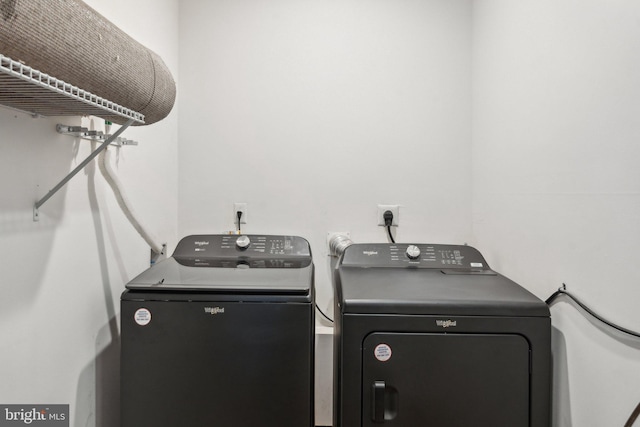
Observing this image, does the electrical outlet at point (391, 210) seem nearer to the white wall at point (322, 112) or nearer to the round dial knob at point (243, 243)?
the white wall at point (322, 112)

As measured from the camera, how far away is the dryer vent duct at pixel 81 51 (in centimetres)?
62

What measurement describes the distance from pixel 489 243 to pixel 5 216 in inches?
71.6

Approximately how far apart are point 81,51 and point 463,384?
4.32 feet

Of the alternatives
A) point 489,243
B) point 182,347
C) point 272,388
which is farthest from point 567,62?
point 182,347

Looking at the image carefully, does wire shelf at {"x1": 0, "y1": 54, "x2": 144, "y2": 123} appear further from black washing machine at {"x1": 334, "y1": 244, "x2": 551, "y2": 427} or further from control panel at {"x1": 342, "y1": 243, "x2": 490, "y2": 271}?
control panel at {"x1": 342, "y1": 243, "x2": 490, "y2": 271}

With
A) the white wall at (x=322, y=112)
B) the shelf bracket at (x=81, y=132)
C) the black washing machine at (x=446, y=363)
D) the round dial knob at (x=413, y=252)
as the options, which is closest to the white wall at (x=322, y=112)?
the white wall at (x=322, y=112)

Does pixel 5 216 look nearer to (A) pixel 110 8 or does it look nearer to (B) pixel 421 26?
(A) pixel 110 8

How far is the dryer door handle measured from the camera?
105 centimetres

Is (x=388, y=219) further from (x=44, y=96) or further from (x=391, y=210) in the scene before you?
(x=44, y=96)

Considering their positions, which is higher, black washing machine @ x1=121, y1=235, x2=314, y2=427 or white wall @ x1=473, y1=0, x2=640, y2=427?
white wall @ x1=473, y1=0, x2=640, y2=427

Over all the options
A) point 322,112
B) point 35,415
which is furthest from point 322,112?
point 35,415

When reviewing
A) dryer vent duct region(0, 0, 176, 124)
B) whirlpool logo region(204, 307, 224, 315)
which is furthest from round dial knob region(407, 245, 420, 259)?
dryer vent duct region(0, 0, 176, 124)

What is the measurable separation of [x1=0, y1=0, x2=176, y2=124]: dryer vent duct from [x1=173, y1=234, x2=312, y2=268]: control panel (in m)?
0.65

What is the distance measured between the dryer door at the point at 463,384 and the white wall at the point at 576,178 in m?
0.21
